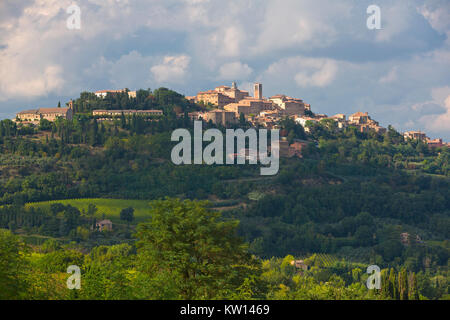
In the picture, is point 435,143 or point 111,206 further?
point 435,143

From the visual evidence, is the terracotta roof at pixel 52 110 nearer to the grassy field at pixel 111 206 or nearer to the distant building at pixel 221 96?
the distant building at pixel 221 96

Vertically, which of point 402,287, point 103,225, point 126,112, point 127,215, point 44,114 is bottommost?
point 402,287

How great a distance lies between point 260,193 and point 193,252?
42.0m

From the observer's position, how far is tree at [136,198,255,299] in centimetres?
1546

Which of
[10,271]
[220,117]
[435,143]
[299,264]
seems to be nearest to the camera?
[10,271]

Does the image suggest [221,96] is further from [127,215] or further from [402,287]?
[402,287]

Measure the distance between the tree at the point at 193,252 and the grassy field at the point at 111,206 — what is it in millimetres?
29504

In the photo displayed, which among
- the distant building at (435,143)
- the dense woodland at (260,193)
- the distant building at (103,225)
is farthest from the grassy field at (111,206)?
the distant building at (435,143)

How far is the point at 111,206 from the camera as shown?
49.4m

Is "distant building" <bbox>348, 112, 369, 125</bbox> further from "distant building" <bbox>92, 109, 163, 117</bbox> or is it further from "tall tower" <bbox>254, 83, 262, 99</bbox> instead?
"distant building" <bbox>92, 109, 163, 117</bbox>

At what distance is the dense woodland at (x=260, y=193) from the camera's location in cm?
4128

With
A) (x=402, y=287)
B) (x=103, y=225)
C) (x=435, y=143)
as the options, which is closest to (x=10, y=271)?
(x=402, y=287)
